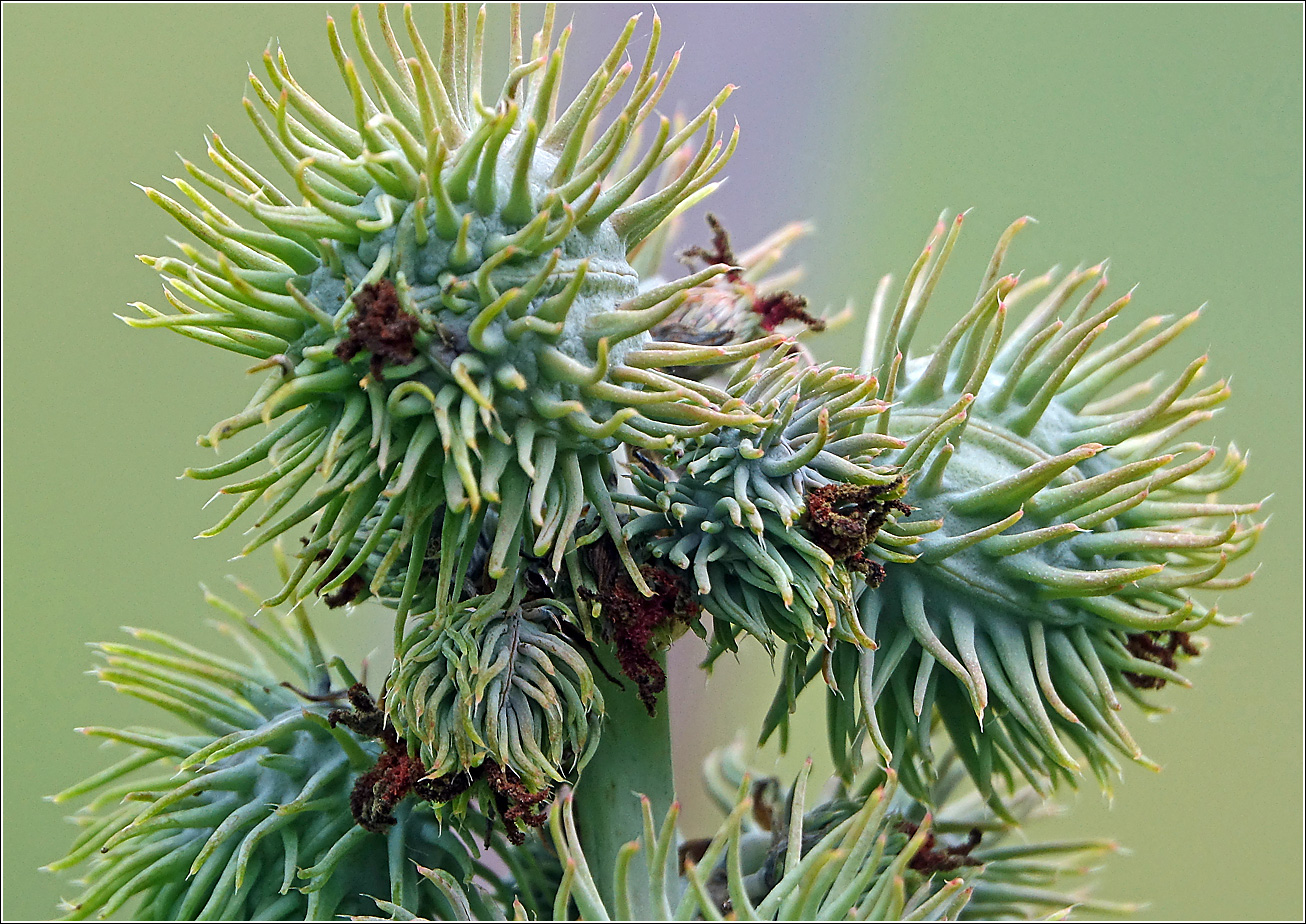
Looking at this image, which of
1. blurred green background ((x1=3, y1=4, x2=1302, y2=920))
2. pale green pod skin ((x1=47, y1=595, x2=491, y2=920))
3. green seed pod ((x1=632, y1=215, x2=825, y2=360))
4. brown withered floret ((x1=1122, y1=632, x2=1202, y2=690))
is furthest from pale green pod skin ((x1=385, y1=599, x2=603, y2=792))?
blurred green background ((x1=3, y1=4, x2=1302, y2=920))

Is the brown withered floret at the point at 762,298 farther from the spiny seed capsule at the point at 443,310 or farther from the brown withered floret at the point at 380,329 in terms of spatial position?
the brown withered floret at the point at 380,329

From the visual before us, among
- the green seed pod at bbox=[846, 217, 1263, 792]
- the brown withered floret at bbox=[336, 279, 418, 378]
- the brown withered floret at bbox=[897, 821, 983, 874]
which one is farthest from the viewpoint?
the brown withered floret at bbox=[897, 821, 983, 874]

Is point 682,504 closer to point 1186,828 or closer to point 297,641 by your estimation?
point 297,641

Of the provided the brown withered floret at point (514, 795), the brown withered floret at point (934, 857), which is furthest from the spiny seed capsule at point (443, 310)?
the brown withered floret at point (934, 857)

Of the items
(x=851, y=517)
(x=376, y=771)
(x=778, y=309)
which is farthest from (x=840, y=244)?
(x=376, y=771)

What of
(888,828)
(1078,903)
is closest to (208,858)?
(888,828)

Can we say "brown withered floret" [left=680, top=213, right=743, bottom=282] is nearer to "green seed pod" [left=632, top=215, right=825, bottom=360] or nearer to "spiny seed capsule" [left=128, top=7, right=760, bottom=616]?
"green seed pod" [left=632, top=215, right=825, bottom=360]
